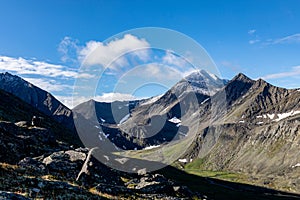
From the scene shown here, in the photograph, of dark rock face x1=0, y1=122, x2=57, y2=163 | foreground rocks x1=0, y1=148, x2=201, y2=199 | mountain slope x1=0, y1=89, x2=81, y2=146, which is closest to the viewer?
foreground rocks x1=0, y1=148, x2=201, y2=199

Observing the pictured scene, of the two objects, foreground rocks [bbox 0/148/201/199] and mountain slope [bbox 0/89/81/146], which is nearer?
foreground rocks [bbox 0/148/201/199]

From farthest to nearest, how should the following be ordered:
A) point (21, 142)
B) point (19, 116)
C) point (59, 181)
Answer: point (19, 116) < point (21, 142) < point (59, 181)

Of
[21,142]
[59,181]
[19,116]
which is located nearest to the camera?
[59,181]

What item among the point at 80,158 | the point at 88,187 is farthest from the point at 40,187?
the point at 80,158

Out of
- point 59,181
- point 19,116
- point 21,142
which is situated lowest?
point 59,181

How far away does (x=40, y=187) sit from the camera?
2012 cm

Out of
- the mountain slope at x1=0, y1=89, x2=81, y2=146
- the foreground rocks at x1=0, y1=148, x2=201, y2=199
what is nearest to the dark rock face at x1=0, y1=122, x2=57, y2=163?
the foreground rocks at x1=0, y1=148, x2=201, y2=199

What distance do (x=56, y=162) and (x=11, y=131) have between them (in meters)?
19.1

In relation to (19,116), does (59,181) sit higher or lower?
lower

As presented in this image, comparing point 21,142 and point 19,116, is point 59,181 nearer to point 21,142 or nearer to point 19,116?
point 21,142

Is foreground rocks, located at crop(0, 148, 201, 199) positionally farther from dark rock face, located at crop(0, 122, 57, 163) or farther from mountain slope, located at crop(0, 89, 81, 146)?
mountain slope, located at crop(0, 89, 81, 146)

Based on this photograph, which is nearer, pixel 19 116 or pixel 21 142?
pixel 21 142

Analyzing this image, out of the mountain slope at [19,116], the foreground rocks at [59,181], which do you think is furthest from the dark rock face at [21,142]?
the mountain slope at [19,116]

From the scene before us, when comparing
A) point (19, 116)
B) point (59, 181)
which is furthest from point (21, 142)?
point (19, 116)
